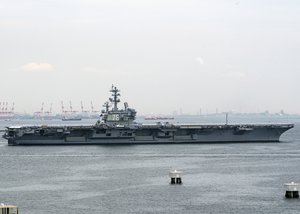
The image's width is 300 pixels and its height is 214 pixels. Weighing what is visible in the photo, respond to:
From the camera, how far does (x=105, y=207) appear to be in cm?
3612

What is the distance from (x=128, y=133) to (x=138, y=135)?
1.31 meters

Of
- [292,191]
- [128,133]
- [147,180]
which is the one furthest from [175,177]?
[128,133]

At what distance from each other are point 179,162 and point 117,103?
30.6 m

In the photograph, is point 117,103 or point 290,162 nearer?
point 290,162

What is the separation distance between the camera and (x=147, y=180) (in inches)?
1838

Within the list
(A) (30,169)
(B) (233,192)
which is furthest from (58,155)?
(B) (233,192)

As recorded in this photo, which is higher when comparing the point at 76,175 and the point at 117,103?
the point at 117,103

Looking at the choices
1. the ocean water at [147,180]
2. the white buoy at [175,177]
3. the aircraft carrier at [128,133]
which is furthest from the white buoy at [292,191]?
the aircraft carrier at [128,133]

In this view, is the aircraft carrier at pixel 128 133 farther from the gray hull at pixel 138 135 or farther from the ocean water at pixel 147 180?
the ocean water at pixel 147 180

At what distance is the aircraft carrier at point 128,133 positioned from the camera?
268 ft

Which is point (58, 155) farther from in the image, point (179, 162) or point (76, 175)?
point (76, 175)

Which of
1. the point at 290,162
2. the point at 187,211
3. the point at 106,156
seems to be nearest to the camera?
the point at 187,211

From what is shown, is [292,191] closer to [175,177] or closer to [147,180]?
[175,177]

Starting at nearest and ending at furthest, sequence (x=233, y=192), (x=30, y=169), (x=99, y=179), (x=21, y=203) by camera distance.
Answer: (x=21, y=203)
(x=233, y=192)
(x=99, y=179)
(x=30, y=169)
